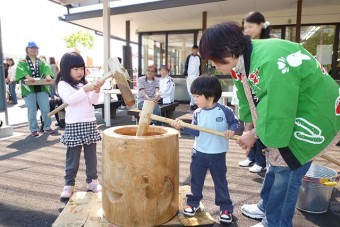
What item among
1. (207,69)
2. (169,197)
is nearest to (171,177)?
(169,197)

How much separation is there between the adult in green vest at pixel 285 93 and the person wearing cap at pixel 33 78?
15.6ft

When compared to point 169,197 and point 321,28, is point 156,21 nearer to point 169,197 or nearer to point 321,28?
point 321,28

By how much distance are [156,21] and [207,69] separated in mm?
2632

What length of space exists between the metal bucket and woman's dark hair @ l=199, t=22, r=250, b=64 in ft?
5.09

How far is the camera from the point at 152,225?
2189 millimetres

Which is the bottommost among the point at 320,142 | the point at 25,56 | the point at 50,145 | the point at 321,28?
the point at 50,145

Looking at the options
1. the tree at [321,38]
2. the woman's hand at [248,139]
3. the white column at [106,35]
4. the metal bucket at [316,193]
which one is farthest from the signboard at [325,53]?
the woman's hand at [248,139]

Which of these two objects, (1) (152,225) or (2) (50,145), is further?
(2) (50,145)

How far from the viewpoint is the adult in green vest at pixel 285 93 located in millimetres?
1443

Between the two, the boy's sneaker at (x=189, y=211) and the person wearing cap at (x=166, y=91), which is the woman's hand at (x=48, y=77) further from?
the boy's sneaker at (x=189, y=211)

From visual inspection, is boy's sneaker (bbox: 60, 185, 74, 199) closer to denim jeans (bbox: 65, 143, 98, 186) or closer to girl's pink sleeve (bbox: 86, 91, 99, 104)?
denim jeans (bbox: 65, 143, 98, 186)

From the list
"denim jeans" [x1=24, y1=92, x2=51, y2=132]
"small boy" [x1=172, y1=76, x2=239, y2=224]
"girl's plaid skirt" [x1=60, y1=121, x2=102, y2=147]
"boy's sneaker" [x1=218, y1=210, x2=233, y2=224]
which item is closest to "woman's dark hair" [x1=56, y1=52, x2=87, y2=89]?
"girl's plaid skirt" [x1=60, y1=121, x2=102, y2=147]

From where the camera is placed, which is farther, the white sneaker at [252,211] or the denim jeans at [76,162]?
the denim jeans at [76,162]

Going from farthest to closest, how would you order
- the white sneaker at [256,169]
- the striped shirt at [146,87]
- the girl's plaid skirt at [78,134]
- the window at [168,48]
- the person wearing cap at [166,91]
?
the window at [168,48] → the person wearing cap at [166,91] → the striped shirt at [146,87] → the white sneaker at [256,169] → the girl's plaid skirt at [78,134]
